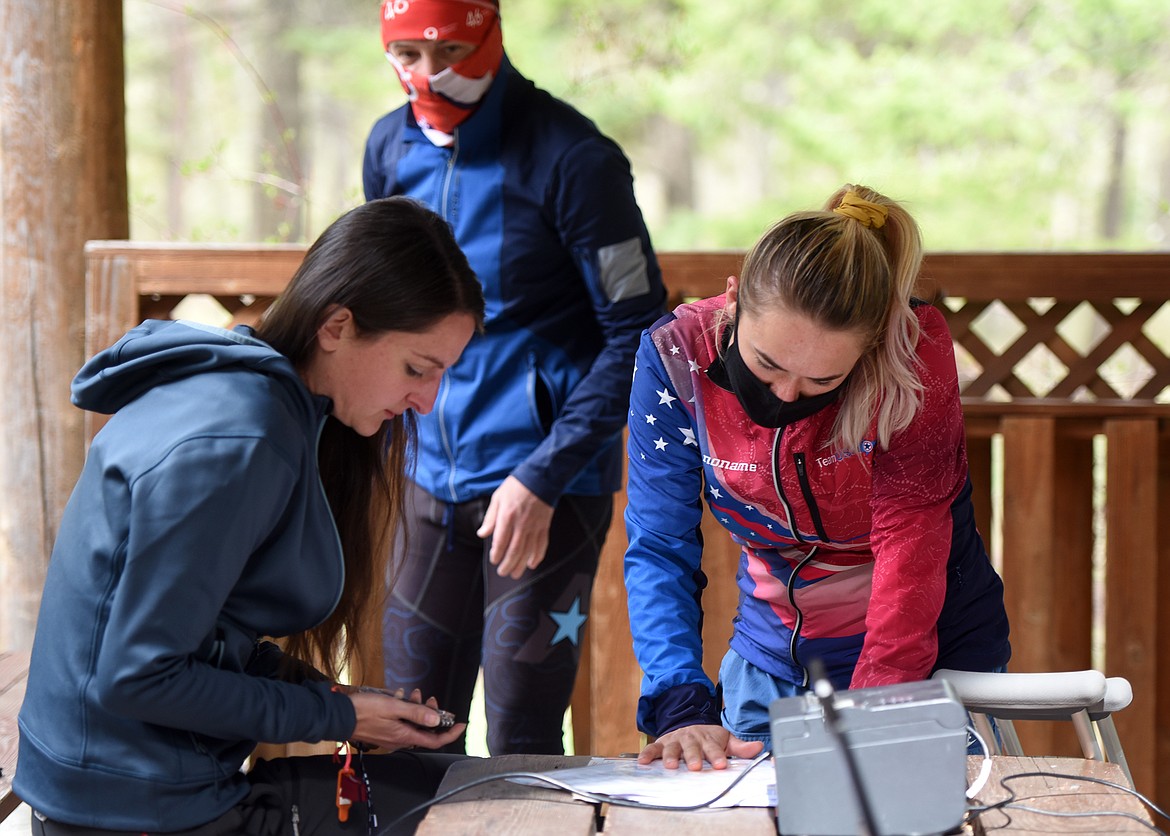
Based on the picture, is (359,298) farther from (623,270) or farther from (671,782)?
(671,782)

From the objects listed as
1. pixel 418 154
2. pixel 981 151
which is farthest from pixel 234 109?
pixel 418 154

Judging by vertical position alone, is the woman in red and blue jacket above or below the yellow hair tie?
below

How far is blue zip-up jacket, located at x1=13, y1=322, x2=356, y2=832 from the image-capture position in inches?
56.1

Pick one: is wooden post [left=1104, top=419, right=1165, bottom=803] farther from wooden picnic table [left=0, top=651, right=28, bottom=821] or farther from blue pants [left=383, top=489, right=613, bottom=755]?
wooden picnic table [left=0, top=651, right=28, bottom=821]

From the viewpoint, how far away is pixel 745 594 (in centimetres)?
195

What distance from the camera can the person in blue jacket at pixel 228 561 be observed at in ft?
4.70

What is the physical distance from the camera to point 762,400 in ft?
5.60

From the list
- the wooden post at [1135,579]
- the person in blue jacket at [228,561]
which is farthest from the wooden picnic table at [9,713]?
the wooden post at [1135,579]

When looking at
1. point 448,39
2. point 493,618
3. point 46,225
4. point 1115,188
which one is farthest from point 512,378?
point 1115,188

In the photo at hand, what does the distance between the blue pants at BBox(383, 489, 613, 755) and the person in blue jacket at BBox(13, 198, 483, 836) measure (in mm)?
498

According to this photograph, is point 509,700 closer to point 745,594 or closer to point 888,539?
point 745,594

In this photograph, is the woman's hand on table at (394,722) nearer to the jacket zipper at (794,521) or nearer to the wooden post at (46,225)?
the jacket zipper at (794,521)

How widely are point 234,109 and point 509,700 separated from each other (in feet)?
39.1

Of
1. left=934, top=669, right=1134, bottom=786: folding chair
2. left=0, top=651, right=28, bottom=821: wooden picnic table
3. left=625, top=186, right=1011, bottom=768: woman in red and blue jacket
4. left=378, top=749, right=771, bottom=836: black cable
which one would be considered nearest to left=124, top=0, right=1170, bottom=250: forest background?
left=0, top=651, right=28, bottom=821: wooden picnic table
